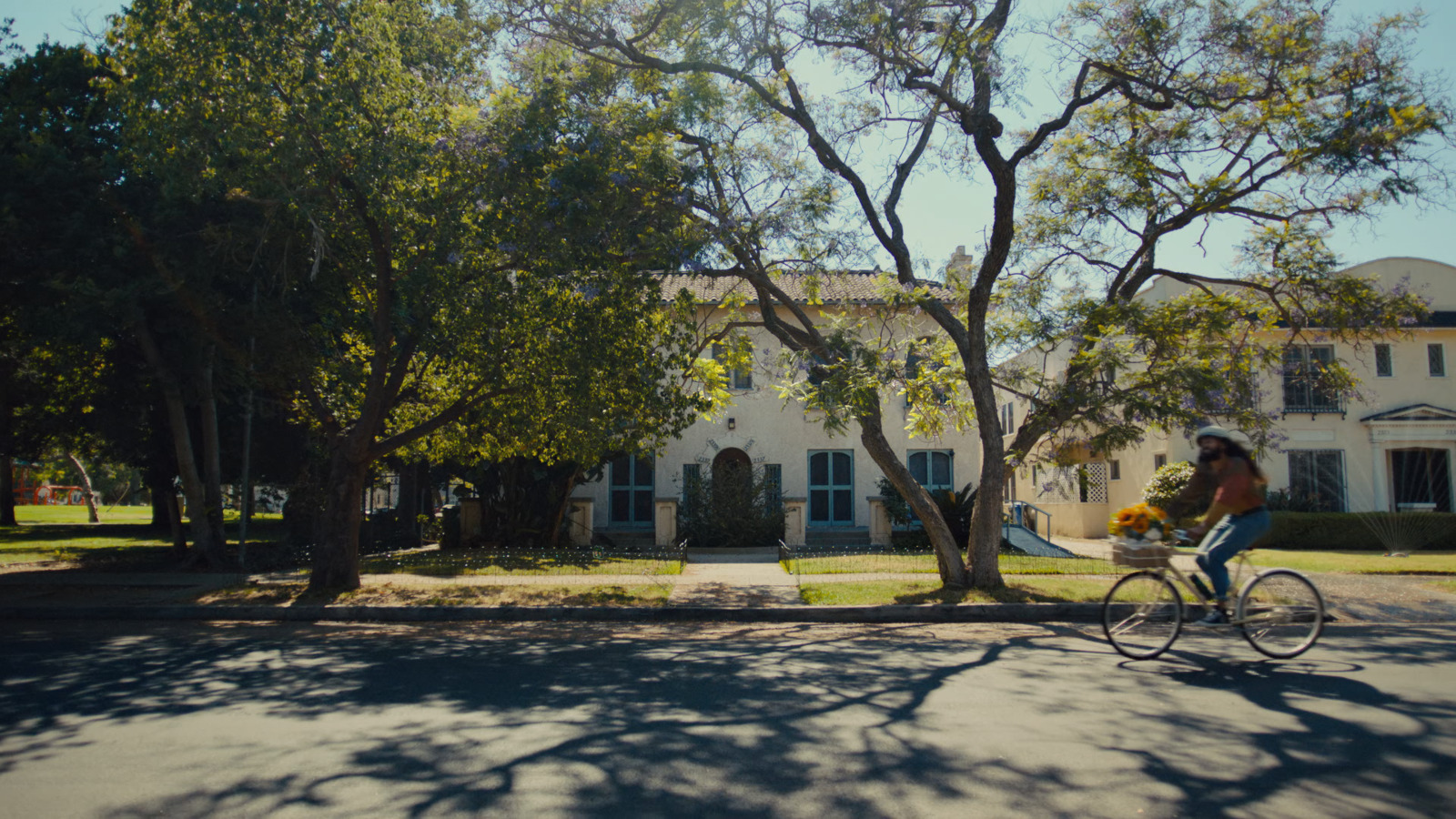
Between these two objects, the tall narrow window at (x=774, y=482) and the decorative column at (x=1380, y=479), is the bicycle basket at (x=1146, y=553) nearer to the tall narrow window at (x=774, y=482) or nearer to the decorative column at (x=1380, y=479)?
the tall narrow window at (x=774, y=482)

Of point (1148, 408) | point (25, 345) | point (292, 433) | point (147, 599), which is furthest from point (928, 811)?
point (292, 433)

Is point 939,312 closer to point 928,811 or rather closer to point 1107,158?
point 1107,158

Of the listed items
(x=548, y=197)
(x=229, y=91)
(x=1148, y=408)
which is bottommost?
(x=1148, y=408)

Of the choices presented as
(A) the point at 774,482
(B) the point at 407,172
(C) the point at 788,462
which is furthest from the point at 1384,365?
(B) the point at 407,172

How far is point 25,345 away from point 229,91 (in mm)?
8965

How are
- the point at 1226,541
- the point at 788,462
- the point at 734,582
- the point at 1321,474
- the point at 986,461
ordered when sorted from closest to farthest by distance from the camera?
1. the point at 1226,541
2. the point at 986,461
3. the point at 734,582
4. the point at 788,462
5. the point at 1321,474

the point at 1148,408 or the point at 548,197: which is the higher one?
the point at 548,197

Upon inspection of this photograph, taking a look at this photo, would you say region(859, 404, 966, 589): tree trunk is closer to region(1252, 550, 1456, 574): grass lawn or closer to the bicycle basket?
the bicycle basket

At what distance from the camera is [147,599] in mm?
12391

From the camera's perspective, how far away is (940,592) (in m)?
12.4

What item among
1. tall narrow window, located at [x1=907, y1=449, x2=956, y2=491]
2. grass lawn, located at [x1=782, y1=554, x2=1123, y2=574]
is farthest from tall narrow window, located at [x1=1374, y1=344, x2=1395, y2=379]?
grass lawn, located at [x1=782, y1=554, x2=1123, y2=574]

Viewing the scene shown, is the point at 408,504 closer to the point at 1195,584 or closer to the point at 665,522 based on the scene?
the point at 665,522

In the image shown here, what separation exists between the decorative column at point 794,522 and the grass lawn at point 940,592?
8.32 meters

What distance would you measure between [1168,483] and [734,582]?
13144 mm
